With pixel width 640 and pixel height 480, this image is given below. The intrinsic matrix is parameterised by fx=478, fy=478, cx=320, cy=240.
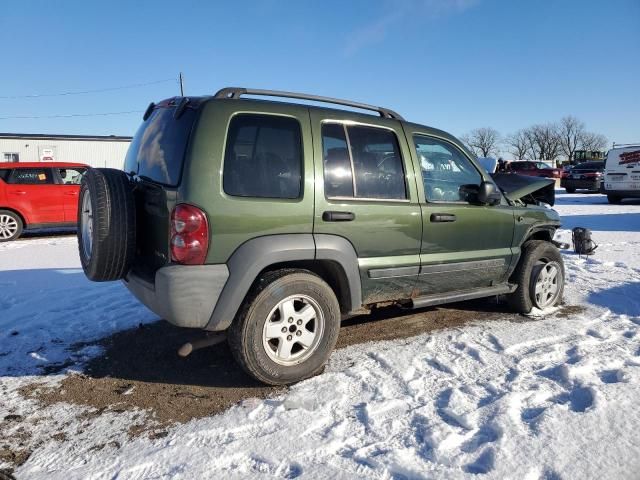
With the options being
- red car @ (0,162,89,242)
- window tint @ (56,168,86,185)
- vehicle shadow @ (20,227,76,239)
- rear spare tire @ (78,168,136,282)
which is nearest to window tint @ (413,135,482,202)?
rear spare tire @ (78,168,136,282)

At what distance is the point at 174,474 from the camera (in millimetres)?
2270

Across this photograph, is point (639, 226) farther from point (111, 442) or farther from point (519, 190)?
point (111, 442)

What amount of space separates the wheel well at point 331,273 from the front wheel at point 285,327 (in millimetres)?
113

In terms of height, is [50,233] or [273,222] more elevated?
[273,222]

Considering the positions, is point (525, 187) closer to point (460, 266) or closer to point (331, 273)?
point (460, 266)

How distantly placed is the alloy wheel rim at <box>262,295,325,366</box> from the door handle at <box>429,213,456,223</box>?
1.23 metres

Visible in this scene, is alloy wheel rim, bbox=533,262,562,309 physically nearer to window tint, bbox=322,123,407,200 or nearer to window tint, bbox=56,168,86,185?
window tint, bbox=322,123,407,200

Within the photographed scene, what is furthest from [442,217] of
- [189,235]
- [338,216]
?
[189,235]

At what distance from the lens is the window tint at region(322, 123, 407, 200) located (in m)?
3.37

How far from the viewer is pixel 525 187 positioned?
16.0ft

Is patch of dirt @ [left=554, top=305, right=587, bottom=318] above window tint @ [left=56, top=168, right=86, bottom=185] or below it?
below

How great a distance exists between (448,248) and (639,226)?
9692mm

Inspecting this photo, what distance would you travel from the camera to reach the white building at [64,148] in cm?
3084

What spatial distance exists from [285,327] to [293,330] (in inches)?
2.9
